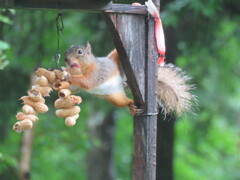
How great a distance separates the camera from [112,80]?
13.2ft

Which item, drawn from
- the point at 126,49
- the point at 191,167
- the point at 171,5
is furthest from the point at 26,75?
the point at 126,49

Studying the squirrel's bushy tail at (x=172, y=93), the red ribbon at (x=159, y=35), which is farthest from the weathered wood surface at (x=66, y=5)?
the squirrel's bushy tail at (x=172, y=93)

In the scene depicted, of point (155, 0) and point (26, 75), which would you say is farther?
point (26, 75)

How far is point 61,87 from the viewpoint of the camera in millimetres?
3504

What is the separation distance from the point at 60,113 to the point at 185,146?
877 centimetres

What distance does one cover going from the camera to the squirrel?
3828 millimetres

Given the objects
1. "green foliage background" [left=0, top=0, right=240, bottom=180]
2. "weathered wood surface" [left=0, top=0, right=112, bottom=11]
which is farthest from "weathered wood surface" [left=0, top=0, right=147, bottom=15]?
"green foliage background" [left=0, top=0, right=240, bottom=180]

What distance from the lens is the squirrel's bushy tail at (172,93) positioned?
4.07 m

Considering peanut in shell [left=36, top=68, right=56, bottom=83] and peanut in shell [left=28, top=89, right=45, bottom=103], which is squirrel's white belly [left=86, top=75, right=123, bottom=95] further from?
peanut in shell [left=28, top=89, right=45, bottom=103]

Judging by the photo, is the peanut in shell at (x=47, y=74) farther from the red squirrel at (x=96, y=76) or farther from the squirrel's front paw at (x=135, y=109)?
the squirrel's front paw at (x=135, y=109)

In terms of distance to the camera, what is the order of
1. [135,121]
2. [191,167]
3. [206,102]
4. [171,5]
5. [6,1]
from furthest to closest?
[191,167] < [206,102] < [171,5] < [135,121] < [6,1]

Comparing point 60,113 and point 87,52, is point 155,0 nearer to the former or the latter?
point 87,52

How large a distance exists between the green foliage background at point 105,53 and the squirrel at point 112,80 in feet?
6.78

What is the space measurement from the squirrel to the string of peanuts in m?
0.23
